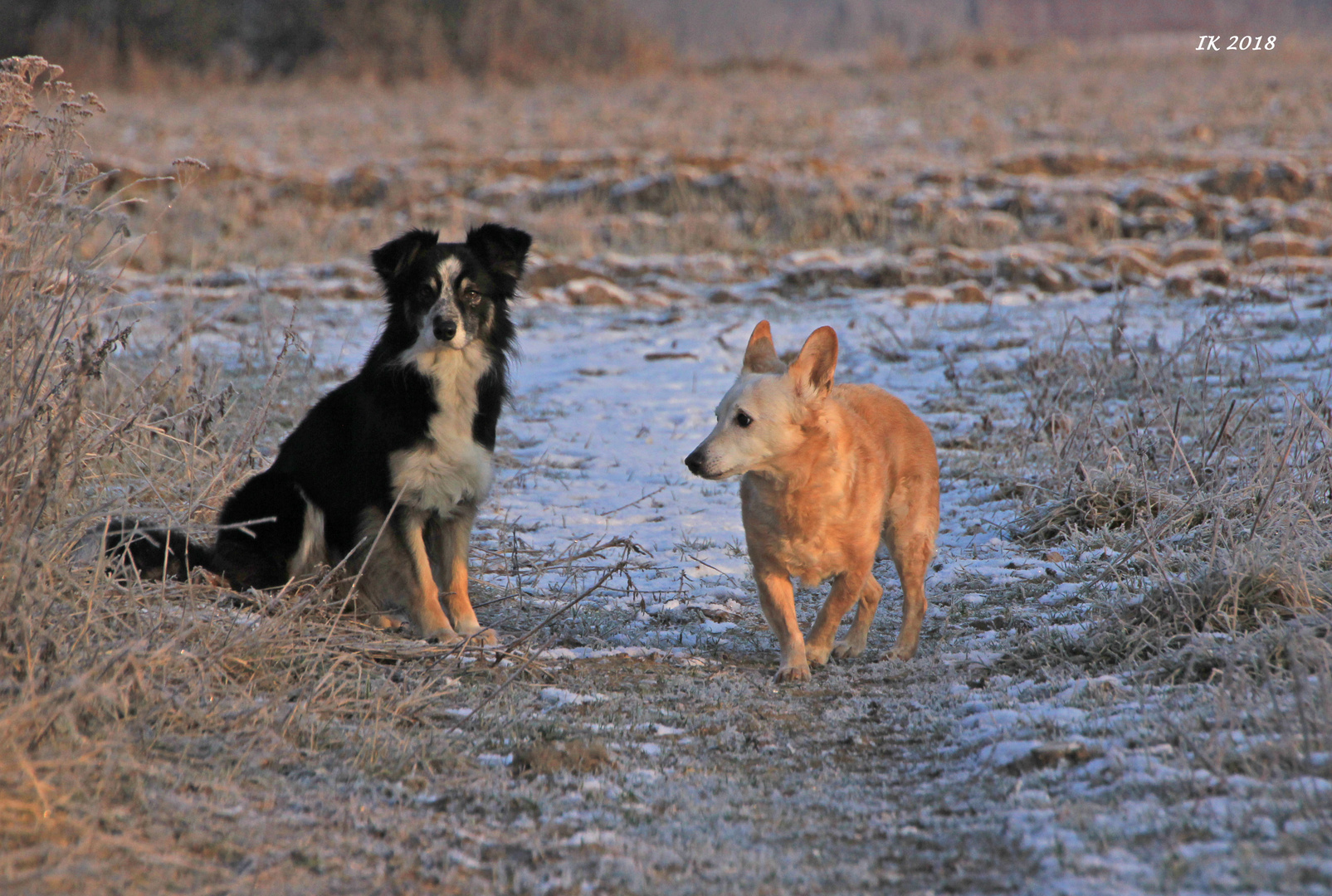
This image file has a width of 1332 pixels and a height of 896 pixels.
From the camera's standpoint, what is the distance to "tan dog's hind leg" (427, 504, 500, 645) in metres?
4.54

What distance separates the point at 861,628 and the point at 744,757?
4.14 ft

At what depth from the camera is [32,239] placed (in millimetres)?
3309

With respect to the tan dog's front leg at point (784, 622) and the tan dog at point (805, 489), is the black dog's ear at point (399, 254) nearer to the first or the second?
the tan dog at point (805, 489)

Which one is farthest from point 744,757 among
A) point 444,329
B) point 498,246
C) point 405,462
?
point 498,246

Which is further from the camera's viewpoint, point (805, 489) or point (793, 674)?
point (805, 489)

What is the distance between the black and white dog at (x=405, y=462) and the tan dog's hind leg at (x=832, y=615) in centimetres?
134

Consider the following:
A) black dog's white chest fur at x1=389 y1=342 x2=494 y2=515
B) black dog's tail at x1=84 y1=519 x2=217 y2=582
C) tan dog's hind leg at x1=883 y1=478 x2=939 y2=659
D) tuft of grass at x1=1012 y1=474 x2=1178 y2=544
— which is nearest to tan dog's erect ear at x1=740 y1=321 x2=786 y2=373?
tan dog's hind leg at x1=883 y1=478 x2=939 y2=659

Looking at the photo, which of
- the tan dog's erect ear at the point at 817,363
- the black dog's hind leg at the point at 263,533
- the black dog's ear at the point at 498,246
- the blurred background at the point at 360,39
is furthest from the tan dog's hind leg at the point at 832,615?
the blurred background at the point at 360,39

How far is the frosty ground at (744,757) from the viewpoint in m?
2.51

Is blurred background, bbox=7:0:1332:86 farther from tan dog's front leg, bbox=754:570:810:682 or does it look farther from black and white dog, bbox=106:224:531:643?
tan dog's front leg, bbox=754:570:810:682

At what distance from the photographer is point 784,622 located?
4.11 meters

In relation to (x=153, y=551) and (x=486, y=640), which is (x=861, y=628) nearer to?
(x=486, y=640)

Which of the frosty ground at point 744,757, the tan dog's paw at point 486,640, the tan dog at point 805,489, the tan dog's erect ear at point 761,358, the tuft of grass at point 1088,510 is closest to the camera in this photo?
the frosty ground at point 744,757

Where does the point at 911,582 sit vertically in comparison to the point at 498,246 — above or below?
below
